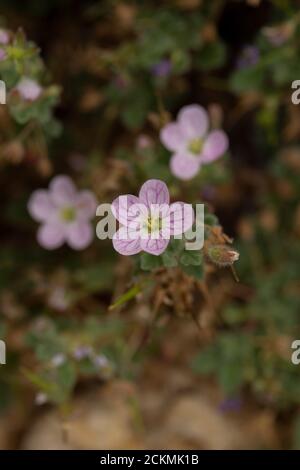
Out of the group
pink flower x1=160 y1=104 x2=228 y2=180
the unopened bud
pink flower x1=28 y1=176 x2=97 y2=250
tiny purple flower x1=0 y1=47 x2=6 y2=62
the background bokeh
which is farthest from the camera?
pink flower x1=28 y1=176 x2=97 y2=250

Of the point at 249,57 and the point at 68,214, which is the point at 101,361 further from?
the point at 249,57

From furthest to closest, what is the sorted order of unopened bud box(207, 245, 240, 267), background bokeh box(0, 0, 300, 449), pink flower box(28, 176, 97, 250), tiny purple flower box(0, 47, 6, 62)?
pink flower box(28, 176, 97, 250), background bokeh box(0, 0, 300, 449), tiny purple flower box(0, 47, 6, 62), unopened bud box(207, 245, 240, 267)

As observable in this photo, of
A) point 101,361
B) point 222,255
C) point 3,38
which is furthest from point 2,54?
point 101,361

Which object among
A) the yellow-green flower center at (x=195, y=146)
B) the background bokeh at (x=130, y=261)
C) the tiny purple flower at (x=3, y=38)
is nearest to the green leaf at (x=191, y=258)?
the background bokeh at (x=130, y=261)

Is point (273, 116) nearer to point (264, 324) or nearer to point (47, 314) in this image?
point (264, 324)

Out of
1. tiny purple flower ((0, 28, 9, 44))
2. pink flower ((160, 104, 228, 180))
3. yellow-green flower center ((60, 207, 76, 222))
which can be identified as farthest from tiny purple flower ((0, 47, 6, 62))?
yellow-green flower center ((60, 207, 76, 222))

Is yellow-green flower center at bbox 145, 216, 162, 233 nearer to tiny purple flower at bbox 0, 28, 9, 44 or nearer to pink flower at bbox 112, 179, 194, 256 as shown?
pink flower at bbox 112, 179, 194, 256

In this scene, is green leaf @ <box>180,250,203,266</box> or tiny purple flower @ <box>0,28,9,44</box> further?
tiny purple flower @ <box>0,28,9,44</box>

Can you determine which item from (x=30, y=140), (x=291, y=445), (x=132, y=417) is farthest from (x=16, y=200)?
(x=291, y=445)
